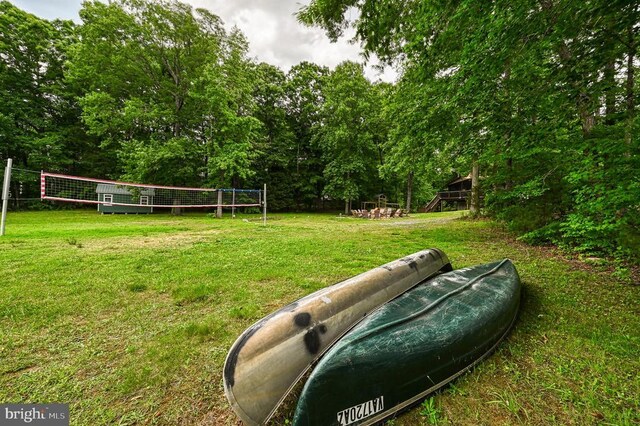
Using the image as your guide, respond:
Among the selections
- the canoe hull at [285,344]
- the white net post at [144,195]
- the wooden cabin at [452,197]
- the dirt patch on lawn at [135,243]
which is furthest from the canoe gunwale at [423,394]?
the wooden cabin at [452,197]

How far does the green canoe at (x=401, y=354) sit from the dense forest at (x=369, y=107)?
7.65ft

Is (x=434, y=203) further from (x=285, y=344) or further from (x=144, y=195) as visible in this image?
(x=285, y=344)

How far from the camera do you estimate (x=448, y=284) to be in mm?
2250

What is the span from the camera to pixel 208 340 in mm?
2066

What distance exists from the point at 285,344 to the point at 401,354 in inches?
26.4

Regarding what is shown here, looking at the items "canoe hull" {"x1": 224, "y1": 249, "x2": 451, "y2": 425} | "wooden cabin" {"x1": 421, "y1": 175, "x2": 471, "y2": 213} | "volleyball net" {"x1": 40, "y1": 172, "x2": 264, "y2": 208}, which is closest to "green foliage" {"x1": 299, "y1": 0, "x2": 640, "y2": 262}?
"canoe hull" {"x1": 224, "y1": 249, "x2": 451, "y2": 425}

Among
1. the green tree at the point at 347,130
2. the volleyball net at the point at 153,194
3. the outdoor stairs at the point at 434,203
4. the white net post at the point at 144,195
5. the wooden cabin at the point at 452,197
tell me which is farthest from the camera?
the outdoor stairs at the point at 434,203

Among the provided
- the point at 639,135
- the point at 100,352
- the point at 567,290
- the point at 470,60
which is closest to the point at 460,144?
the point at 470,60

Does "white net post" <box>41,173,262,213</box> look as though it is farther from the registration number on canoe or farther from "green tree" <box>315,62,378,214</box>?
the registration number on canoe

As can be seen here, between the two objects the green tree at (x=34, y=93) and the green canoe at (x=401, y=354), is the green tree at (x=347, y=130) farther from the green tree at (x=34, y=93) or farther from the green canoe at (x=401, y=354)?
the green tree at (x=34, y=93)

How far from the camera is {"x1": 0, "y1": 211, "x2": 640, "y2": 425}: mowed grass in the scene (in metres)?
1.40

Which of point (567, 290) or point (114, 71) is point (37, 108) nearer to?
point (114, 71)
